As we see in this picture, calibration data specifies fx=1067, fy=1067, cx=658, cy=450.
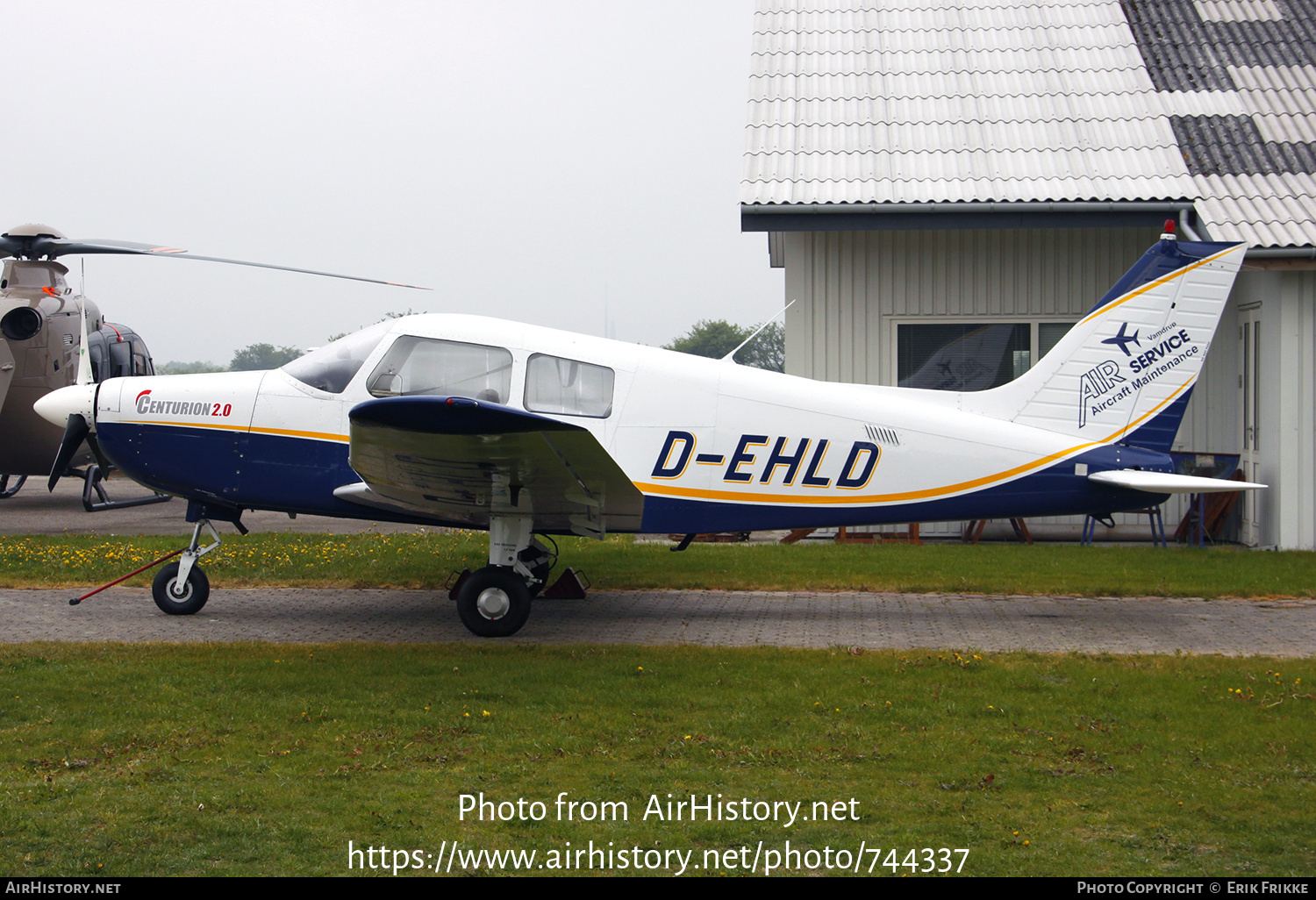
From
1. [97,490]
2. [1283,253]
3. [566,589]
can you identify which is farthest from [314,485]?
[97,490]

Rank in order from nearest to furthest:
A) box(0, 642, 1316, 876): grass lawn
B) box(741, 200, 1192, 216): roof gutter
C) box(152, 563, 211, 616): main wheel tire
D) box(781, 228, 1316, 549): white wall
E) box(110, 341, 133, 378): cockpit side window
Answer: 1. box(0, 642, 1316, 876): grass lawn
2. box(152, 563, 211, 616): main wheel tire
3. box(741, 200, 1192, 216): roof gutter
4. box(781, 228, 1316, 549): white wall
5. box(110, 341, 133, 378): cockpit side window

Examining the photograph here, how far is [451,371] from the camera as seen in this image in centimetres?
796

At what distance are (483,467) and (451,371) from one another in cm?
111

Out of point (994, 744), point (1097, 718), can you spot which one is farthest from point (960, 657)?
point (994, 744)

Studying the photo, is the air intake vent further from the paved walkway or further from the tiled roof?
the tiled roof

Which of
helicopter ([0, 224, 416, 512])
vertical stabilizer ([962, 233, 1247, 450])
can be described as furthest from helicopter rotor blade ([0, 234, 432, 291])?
vertical stabilizer ([962, 233, 1247, 450])

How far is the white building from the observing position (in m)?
12.0

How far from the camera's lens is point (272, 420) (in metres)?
8.23

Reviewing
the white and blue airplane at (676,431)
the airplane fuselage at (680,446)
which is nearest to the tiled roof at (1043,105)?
the white and blue airplane at (676,431)

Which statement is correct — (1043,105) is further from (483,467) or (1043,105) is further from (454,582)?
(483,467)

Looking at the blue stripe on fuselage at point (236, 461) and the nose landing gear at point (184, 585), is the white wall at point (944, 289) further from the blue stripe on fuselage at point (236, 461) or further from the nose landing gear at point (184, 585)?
the nose landing gear at point (184, 585)

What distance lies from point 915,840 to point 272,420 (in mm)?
5972

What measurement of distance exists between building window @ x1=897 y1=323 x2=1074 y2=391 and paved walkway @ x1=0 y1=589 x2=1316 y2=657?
14.5ft

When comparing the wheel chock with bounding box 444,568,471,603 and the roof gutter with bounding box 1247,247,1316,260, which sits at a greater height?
the roof gutter with bounding box 1247,247,1316,260
